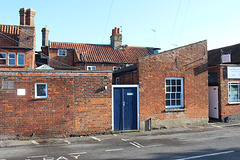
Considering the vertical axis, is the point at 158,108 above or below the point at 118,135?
above

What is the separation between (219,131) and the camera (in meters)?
11.9

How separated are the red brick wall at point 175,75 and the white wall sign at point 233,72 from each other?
6.61ft

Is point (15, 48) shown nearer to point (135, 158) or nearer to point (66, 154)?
point (66, 154)

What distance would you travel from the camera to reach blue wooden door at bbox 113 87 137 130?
11.7 metres

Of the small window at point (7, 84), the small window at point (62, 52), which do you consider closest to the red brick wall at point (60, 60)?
the small window at point (62, 52)

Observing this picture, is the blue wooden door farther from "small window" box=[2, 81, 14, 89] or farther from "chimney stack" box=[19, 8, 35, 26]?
"chimney stack" box=[19, 8, 35, 26]

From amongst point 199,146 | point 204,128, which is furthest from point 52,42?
point 199,146

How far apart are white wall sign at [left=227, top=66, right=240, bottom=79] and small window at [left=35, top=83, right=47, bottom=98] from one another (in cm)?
1181

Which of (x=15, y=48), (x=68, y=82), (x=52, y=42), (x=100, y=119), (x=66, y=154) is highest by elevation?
(x=52, y=42)

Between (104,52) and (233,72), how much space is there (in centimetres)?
1996

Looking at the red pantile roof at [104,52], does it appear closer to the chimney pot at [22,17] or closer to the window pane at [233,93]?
the chimney pot at [22,17]

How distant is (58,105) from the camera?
1083 cm

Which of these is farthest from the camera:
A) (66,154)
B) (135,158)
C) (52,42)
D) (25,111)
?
(52,42)

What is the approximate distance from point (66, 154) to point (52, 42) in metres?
26.8
